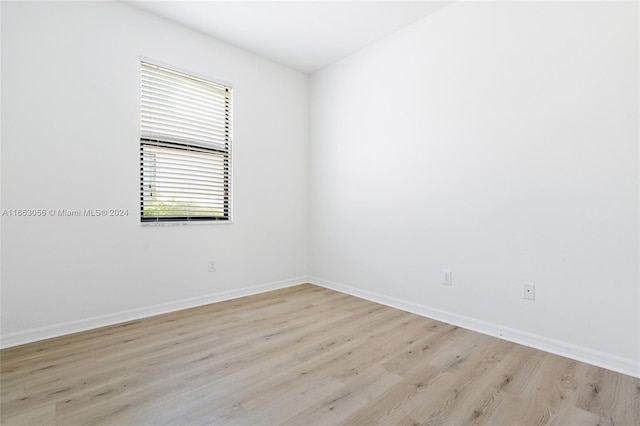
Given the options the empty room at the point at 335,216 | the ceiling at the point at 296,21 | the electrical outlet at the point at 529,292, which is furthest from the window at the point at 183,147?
the electrical outlet at the point at 529,292

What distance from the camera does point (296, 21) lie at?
303 cm

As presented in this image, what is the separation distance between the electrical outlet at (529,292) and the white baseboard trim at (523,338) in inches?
10.5

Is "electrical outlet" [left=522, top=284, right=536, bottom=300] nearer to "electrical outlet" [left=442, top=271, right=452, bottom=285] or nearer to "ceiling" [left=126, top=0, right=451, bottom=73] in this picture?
"electrical outlet" [left=442, top=271, right=452, bottom=285]

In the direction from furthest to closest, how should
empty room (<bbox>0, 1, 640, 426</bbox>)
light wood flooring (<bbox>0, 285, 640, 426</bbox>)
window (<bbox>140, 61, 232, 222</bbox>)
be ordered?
window (<bbox>140, 61, 232, 222</bbox>), empty room (<bbox>0, 1, 640, 426</bbox>), light wood flooring (<bbox>0, 285, 640, 426</bbox>)

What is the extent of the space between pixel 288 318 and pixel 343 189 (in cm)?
166

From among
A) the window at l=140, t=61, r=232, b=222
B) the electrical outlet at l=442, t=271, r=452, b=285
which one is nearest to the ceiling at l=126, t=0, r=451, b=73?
the window at l=140, t=61, r=232, b=222

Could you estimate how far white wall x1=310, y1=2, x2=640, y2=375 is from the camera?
2020 millimetres

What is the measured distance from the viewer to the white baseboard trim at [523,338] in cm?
198

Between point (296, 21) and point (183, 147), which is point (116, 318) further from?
point (296, 21)

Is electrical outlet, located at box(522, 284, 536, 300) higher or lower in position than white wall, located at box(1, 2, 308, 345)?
lower

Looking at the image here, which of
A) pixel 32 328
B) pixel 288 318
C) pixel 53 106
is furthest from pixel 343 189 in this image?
pixel 32 328

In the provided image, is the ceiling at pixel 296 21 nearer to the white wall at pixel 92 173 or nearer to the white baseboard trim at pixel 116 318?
the white wall at pixel 92 173

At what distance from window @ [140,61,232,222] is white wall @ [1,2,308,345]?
0.34ft

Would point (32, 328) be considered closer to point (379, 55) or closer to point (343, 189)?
point (343, 189)
